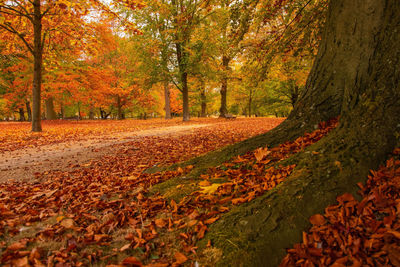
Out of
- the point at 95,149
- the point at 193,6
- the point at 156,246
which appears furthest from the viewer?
the point at 95,149

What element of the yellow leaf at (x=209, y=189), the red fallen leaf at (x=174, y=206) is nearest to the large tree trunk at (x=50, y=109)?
the red fallen leaf at (x=174, y=206)

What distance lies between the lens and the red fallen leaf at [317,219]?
4.99ft

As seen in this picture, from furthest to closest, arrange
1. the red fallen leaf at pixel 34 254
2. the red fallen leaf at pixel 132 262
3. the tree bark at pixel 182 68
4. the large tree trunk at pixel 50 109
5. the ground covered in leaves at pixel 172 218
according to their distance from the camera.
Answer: the large tree trunk at pixel 50 109
the tree bark at pixel 182 68
the red fallen leaf at pixel 34 254
the red fallen leaf at pixel 132 262
the ground covered in leaves at pixel 172 218

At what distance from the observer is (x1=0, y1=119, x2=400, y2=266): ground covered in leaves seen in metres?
1.36

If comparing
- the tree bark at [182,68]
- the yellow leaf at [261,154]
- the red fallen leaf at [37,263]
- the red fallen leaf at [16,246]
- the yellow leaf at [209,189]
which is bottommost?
the red fallen leaf at [37,263]

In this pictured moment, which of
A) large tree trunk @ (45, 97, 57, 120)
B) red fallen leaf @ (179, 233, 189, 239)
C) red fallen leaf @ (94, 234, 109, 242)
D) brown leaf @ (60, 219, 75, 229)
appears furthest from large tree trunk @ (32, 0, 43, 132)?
large tree trunk @ (45, 97, 57, 120)

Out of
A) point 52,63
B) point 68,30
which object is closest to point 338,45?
point 68,30

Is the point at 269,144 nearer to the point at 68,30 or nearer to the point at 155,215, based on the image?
the point at 155,215

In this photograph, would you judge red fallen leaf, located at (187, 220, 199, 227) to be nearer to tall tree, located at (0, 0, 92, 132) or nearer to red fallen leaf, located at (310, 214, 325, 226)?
red fallen leaf, located at (310, 214, 325, 226)

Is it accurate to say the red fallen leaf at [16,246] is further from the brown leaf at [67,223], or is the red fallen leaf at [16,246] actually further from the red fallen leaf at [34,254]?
the brown leaf at [67,223]

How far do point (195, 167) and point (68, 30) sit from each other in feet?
36.6

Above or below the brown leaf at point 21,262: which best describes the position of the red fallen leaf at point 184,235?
above

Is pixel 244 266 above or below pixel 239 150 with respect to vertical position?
below

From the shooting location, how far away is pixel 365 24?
2549 millimetres
